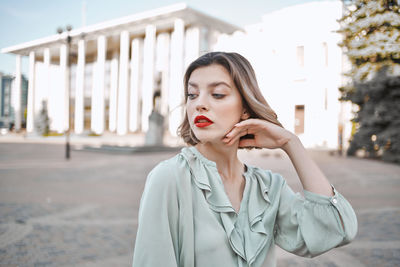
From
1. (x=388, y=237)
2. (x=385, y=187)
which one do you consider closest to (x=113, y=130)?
(x=385, y=187)

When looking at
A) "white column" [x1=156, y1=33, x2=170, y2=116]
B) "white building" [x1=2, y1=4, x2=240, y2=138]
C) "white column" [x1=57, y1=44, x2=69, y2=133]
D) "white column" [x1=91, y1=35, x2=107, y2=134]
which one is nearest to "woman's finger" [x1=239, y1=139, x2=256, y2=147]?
"white building" [x1=2, y1=4, x2=240, y2=138]

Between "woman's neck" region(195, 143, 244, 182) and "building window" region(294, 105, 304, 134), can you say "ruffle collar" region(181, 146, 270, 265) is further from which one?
"building window" region(294, 105, 304, 134)

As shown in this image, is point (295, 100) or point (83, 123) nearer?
point (295, 100)

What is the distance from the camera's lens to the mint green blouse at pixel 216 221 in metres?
1.11

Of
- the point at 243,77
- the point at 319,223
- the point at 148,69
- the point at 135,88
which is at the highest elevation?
the point at 148,69

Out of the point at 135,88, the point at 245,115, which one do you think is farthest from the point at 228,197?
the point at 135,88

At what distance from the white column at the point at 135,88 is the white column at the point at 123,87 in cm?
74

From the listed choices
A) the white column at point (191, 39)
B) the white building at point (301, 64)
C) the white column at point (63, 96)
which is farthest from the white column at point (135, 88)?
the white building at point (301, 64)

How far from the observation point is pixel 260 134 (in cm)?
137

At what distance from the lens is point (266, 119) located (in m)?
1.37

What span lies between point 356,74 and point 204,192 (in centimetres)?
93

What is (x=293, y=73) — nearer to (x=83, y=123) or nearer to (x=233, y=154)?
(x=233, y=154)

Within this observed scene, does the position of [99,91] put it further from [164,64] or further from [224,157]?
[224,157]

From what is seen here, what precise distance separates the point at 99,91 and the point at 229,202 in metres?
42.0
